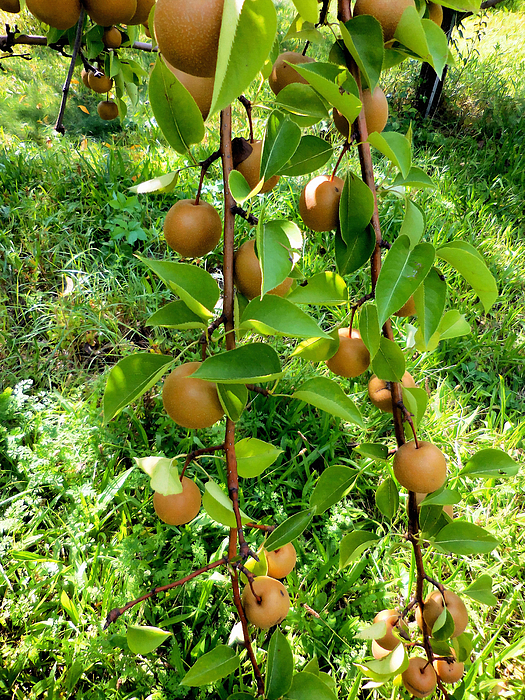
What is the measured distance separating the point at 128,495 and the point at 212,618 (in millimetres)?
418

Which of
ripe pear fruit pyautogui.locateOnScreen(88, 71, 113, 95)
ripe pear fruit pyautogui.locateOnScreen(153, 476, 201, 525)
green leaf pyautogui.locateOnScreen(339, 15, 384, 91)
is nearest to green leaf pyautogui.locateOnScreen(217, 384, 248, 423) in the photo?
ripe pear fruit pyautogui.locateOnScreen(153, 476, 201, 525)

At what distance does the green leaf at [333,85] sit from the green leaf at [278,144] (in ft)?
0.14

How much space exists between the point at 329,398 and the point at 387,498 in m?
0.24

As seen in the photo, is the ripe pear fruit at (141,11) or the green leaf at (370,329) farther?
the ripe pear fruit at (141,11)

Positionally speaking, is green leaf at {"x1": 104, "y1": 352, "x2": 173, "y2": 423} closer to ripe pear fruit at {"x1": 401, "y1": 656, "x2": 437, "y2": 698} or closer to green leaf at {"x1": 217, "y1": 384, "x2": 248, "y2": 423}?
green leaf at {"x1": 217, "y1": 384, "x2": 248, "y2": 423}

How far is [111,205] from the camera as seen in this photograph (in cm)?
223

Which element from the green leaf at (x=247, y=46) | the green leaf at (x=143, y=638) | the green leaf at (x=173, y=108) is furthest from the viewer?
the green leaf at (x=143, y=638)

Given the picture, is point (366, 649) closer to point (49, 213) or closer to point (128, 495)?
point (128, 495)

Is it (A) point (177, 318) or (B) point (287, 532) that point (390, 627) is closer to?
(B) point (287, 532)

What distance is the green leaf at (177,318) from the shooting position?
0.50 meters

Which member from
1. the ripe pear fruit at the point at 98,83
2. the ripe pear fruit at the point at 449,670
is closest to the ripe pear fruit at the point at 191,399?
the ripe pear fruit at the point at 449,670

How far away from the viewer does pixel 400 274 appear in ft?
1.69

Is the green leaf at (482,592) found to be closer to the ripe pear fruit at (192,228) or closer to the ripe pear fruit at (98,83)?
the ripe pear fruit at (192,228)

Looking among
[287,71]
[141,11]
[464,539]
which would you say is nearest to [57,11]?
[141,11]
